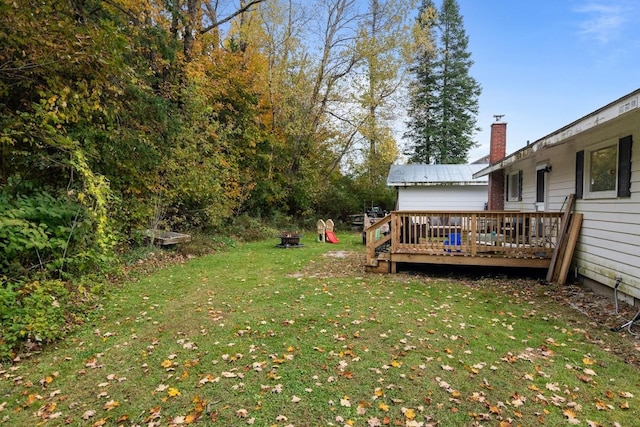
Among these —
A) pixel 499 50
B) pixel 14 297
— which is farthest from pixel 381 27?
pixel 14 297

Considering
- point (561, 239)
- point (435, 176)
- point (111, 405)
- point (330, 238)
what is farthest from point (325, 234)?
point (111, 405)

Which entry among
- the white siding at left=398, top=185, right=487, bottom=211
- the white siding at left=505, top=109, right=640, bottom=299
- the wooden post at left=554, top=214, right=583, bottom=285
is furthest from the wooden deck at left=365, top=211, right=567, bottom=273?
the white siding at left=398, top=185, right=487, bottom=211

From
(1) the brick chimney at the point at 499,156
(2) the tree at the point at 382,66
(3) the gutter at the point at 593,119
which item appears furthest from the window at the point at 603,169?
(2) the tree at the point at 382,66

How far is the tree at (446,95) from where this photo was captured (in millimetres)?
27062

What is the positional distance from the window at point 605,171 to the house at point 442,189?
8.78m

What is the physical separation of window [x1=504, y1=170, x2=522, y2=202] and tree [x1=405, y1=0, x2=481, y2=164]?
15858 millimetres

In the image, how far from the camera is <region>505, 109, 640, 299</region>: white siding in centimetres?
476

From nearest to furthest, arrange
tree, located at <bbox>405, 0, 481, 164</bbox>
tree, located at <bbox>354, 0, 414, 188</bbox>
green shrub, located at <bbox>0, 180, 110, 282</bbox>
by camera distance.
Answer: green shrub, located at <bbox>0, 180, 110, 282</bbox> < tree, located at <bbox>354, 0, 414, 188</bbox> < tree, located at <bbox>405, 0, 481, 164</bbox>

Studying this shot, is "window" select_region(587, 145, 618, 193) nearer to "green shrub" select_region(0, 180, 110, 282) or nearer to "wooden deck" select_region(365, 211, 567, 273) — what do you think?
"wooden deck" select_region(365, 211, 567, 273)

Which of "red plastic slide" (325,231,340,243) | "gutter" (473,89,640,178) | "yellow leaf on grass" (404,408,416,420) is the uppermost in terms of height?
"gutter" (473,89,640,178)

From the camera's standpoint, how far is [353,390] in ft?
9.78

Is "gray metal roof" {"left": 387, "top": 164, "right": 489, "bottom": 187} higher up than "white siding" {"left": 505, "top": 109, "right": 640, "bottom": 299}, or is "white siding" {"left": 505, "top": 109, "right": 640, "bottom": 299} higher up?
"gray metal roof" {"left": 387, "top": 164, "right": 489, "bottom": 187}

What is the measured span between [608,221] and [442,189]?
1024 centimetres

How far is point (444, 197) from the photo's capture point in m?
15.6
